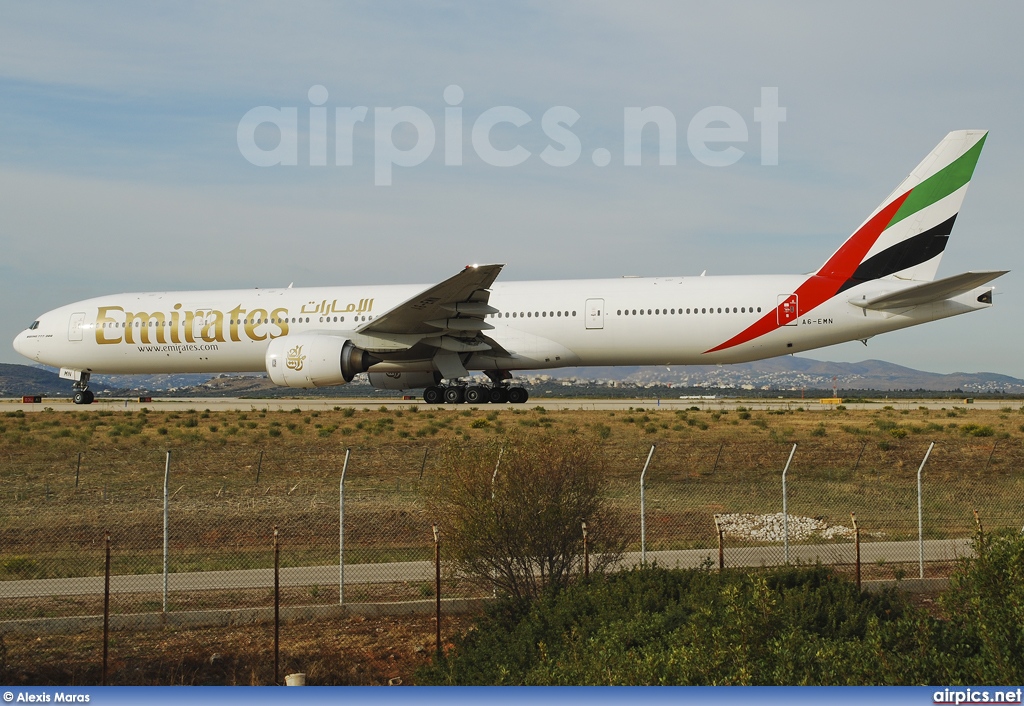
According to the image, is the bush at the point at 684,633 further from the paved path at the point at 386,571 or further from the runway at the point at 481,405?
the runway at the point at 481,405

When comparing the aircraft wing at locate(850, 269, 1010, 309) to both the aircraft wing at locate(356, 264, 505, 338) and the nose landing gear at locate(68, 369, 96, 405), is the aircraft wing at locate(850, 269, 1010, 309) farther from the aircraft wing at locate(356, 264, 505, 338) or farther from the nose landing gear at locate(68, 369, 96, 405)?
the nose landing gear at locate(68, 369, 96, 405)

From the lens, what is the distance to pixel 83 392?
37688mm

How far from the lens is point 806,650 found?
6.33 m

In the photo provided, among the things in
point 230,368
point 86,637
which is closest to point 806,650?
point 86,637

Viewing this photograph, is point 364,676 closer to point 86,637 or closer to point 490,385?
point 86,637

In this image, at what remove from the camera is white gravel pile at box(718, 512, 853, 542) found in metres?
14.0

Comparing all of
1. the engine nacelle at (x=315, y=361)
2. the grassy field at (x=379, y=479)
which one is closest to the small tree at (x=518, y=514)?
the grassy field at (x=379, y=479)

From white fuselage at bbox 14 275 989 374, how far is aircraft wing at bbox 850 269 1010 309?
29 cm

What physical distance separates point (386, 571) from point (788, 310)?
20222 millimetres

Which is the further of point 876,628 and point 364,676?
point 364,676

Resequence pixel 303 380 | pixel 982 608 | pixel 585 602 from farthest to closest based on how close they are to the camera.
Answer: pixel 303 380 < pixel 585 602 < pixel 982 608

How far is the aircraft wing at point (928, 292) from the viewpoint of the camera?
1014 inches

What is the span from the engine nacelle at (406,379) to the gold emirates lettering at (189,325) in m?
3.79

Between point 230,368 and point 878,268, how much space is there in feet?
73.6
